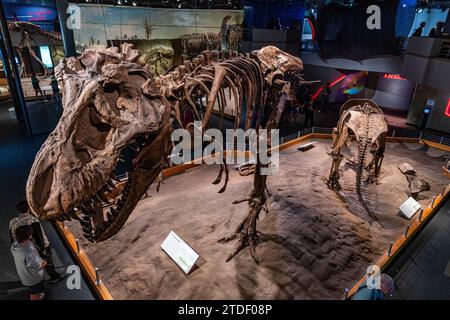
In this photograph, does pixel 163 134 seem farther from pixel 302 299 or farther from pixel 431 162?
pixel 431 162

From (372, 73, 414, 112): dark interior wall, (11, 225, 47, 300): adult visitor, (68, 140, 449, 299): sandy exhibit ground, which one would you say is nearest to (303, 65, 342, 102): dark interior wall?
(372, 73, 414, 112): dark interior wall

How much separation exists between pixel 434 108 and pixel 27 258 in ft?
38.9

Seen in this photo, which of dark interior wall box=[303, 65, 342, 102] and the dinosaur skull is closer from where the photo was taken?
the dinosaur skull

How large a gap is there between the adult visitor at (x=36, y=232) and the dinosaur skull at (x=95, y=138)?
5.87 feet

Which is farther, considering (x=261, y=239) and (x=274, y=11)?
(x=274, y=11)

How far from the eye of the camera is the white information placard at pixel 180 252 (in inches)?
140

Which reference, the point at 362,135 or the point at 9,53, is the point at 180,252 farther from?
the point at 9,53

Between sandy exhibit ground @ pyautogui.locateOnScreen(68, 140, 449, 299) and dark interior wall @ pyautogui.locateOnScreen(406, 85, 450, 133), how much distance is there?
4.80 metres

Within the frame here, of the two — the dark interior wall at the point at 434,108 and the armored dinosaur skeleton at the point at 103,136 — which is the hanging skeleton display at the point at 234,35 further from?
the armored dinosaur skeleton at the point at 103,136

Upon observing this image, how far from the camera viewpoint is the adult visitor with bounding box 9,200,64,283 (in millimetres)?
3258

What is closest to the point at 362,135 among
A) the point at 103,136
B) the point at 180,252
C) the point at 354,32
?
the point at 180,252

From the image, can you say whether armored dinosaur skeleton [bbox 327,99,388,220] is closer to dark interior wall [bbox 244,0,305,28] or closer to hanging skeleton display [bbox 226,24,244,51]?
hanging skeleton display [bbox 226,24,244,51]

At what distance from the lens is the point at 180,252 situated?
12.1 ft
